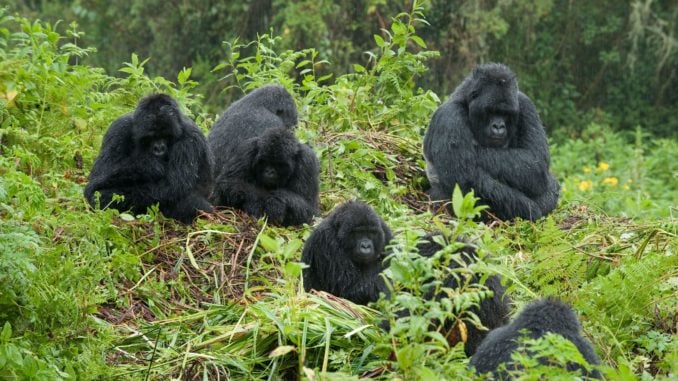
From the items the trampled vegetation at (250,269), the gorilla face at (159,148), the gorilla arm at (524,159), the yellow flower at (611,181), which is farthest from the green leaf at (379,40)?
the yellow flower at (611,181)

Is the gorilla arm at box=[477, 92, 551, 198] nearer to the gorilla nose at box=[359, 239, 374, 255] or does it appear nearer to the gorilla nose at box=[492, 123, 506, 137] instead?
the gorilla nose at box=[492, 123, 506, 137]

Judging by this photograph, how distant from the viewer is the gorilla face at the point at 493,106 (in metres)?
7.79

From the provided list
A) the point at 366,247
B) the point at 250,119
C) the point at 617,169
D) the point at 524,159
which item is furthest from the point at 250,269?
the point at 617,169

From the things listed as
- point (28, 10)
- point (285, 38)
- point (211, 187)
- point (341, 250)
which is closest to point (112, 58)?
point (28, 10)

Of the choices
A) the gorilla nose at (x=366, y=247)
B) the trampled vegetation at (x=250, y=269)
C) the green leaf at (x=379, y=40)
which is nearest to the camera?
the trampled vegetation at (x=250, y=269)

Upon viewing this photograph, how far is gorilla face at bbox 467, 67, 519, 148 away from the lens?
7.79m

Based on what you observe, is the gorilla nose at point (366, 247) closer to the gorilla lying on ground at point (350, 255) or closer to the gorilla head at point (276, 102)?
the gorilla lying on ground at point (350, 255)

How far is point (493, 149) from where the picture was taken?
794 centimetres

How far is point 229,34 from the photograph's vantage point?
17.3 m

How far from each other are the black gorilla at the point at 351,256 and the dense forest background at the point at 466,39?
9351mm

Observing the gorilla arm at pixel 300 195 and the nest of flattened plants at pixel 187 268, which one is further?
the gorilla arm at pixel 300 195

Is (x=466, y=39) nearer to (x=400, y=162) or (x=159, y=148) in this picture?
(x=400, y=162)

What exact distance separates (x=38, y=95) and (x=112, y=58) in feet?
36.3

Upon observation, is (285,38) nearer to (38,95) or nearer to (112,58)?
(112,58)
